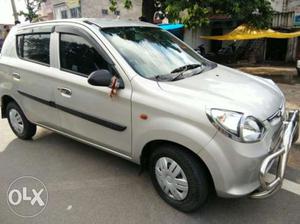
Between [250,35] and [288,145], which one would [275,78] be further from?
[288,145]

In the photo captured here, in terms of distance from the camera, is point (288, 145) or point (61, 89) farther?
point (61, 89)

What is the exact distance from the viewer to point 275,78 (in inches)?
400

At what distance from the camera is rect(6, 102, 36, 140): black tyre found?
183 inches

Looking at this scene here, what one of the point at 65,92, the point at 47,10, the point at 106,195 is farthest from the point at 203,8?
the point at 47,10

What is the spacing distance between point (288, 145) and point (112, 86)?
1753mm

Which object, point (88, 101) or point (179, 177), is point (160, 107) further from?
point (88, 101)

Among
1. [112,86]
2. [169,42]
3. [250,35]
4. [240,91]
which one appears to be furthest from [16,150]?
[250,35]

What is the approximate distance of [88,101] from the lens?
3.34 meters

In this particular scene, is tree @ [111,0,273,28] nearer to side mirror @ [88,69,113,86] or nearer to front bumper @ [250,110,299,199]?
side mirror @ [88,69,113,86]

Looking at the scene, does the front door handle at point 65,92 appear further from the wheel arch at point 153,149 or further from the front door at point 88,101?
the wheel arch at point 153,149

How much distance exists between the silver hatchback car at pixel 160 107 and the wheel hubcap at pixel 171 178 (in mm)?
11

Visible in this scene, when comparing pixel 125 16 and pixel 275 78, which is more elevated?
pixel 125 16

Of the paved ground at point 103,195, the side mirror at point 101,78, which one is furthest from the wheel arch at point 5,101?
the side mirror at point 101,78

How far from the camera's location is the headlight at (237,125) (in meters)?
2.44
